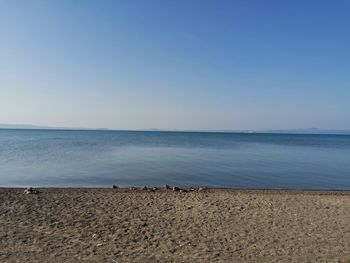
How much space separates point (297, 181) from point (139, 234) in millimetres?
17788

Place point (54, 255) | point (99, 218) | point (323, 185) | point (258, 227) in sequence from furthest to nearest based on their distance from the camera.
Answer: point (323, 185), point (99, 218), point (258, 227), point (54, 255)

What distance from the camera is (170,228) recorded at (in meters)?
10.4

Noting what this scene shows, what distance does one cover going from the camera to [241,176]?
84.6 ft

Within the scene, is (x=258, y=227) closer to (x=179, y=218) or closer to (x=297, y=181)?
(x=179, y=218)

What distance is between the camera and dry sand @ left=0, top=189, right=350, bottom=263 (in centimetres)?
815

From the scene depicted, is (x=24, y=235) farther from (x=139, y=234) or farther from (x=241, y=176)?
(x=241, y=176)

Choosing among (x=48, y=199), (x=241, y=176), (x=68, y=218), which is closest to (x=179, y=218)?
(x=68, y=218)

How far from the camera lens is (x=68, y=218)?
11.3m

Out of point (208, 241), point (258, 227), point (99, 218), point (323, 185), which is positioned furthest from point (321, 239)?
point (323, 185)

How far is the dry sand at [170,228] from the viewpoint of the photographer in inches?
321

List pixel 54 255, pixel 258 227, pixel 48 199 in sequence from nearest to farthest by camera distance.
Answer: pixel 54 255
pixel 258 227
pixel 48 199

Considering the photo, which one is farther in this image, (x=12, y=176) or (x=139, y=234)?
(x=12, y=176)

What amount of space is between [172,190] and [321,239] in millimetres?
9386

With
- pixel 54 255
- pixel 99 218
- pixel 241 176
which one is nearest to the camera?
pixel 54 255
